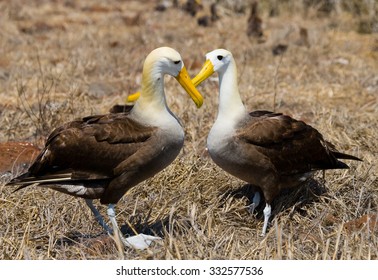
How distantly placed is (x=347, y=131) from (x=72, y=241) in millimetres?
2662

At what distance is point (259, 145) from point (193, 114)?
1.86m

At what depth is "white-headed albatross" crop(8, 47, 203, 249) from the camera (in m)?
3.48

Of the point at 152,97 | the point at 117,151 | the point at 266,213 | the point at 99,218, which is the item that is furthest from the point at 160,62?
the point at 266,213

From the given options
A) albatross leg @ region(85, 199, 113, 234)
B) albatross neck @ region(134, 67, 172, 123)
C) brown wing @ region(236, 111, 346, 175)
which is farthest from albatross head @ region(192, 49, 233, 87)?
albatross leg @ region(85, 199, 113, 234)

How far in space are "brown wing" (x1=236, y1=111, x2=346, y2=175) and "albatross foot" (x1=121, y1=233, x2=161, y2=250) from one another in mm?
760

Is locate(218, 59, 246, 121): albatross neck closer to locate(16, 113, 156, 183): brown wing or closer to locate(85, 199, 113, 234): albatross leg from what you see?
locate(16, 113, 156, 183): brown wing

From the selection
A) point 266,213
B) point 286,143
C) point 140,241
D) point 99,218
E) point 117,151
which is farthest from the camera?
point 286,143

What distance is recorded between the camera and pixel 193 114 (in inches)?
224

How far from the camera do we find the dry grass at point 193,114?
338 cm

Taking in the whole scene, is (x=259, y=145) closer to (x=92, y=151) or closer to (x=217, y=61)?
(x=217, y=61)

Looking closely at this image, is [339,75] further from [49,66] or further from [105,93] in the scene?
[49,66]

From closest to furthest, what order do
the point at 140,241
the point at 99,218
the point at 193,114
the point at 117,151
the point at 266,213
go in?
the point at 140,241 < the point at 117,151 < the point at 99,218 < the point at 266,213 < the point at 193,114

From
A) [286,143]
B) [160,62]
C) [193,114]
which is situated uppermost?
[160,62]

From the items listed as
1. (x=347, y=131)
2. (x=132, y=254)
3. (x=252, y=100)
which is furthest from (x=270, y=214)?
(x=252, y=100)
